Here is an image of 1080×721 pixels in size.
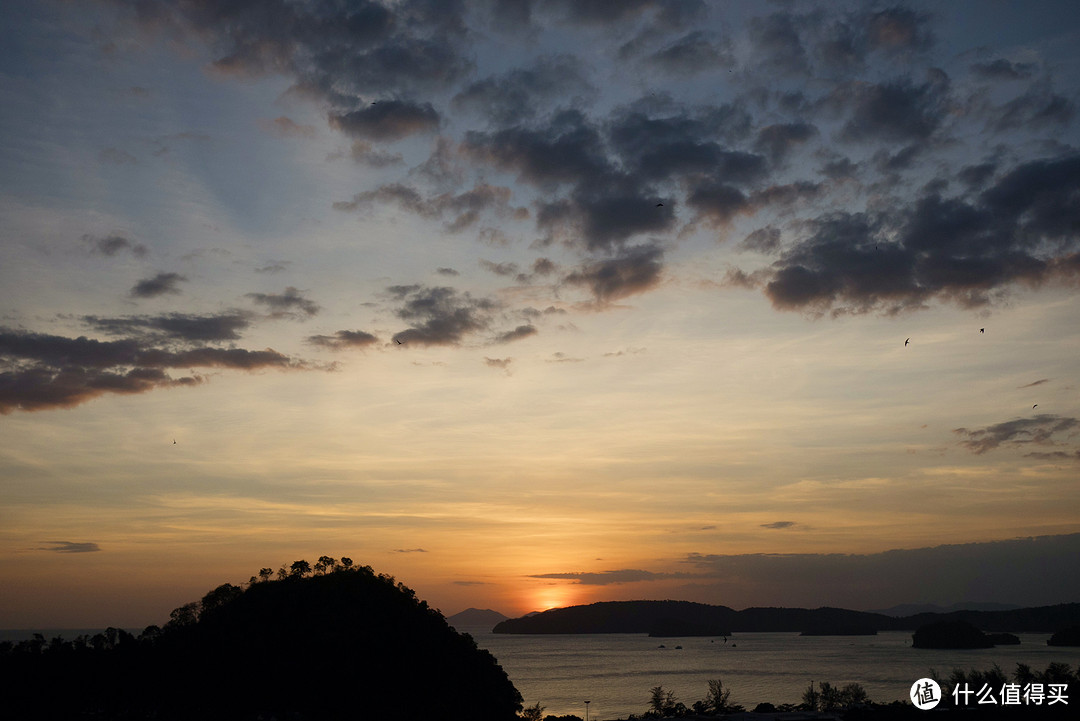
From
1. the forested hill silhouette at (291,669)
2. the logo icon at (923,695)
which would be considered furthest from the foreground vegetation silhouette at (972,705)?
the forested hill silhouette at (291,669)

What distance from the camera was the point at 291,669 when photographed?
277ft

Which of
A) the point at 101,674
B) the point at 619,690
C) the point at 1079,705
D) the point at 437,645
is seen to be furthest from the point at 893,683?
the point at 101,674

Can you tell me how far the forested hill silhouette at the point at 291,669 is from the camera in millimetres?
82562

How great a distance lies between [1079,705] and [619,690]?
431ft

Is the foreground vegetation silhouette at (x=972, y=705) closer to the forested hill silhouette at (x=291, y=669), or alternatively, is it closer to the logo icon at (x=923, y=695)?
the logo icon at (x=923, y=695)

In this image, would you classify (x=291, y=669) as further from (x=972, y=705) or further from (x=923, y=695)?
(x=972, y=705)

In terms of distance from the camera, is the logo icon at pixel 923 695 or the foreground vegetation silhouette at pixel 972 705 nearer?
the logo icon at pixel 923 695

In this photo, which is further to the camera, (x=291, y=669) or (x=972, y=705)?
(x=972, y=705)

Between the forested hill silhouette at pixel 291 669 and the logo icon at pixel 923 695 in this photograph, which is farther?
the forested hill silhouette at pixel 291 669

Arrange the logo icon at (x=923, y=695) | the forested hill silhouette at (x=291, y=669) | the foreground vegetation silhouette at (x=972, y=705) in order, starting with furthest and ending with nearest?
the forested hill silhouette at (x=291, y=669) → the foreground vegetation silhouette at (x=972, y=705) → the logo icon at (x=923, y=695)

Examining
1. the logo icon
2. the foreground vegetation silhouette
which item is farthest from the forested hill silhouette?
the logo icon

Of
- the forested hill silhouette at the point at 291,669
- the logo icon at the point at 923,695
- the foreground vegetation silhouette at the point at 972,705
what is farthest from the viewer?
the forested hill silhouette at the point at 291,669

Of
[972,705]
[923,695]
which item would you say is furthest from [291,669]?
[972,705]

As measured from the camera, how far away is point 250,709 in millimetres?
82250
